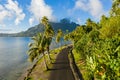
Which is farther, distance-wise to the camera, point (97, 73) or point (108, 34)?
point (108, 34)

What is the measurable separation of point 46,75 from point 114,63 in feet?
149

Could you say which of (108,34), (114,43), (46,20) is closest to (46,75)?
(108,34)

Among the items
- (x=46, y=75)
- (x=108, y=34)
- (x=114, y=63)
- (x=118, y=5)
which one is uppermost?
(x=118, y=5)

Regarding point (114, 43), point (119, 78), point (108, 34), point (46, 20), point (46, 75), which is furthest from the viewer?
point (46, 20)

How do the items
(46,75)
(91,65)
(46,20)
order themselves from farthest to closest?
(46,20) → (46,75) → (91,65)

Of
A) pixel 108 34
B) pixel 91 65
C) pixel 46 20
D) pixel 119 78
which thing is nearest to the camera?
pixel 119 78

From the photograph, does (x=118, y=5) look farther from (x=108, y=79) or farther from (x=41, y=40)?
(x=108, y=79)

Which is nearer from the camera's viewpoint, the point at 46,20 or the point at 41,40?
the point at 41,40

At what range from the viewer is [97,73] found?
29.2 meters

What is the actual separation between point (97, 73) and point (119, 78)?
10.8 ft

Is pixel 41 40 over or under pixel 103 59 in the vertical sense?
over

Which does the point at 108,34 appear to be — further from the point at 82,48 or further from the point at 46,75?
the point at 46,75

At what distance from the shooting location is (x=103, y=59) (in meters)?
29.8

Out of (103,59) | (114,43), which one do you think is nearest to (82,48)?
(114,43)
